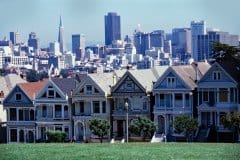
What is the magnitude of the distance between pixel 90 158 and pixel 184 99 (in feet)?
68.6

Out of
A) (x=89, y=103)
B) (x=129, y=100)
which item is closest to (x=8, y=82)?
(x=89, y=103)

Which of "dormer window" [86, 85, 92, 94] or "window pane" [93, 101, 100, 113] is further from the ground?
"dormer window" [86, 85, 92, 94]

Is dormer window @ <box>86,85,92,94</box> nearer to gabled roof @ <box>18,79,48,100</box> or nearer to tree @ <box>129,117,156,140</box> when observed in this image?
gabled roof @ <box>18,79,48,100</box>

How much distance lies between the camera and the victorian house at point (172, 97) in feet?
155

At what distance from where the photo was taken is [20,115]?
52375 mm

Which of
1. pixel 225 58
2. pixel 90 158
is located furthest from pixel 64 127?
pixel 90 158

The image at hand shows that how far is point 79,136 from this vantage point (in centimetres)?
5053

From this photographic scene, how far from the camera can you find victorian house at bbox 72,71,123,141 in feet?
163

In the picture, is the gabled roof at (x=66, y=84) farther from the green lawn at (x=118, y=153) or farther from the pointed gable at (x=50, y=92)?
the green lawn at (x=118, y=153)

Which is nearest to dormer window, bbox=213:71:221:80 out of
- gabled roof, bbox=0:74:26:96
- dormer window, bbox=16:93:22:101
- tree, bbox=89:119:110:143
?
tree, bbox=89:119:110:143

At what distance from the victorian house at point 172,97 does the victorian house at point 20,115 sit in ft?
31.1

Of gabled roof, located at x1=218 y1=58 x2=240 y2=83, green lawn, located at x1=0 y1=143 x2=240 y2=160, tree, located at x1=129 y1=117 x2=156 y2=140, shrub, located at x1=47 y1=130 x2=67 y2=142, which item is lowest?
shrub, located at x1=47 y1=130 x2=67 y2=142


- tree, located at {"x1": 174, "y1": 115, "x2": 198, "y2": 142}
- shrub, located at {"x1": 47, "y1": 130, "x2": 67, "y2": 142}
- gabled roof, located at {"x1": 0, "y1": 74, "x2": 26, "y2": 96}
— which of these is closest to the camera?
tree, located at {"x1": 174, "y1": 115, "x2": 198, "y2": 142}

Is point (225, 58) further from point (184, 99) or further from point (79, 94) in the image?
point (79, 94)
